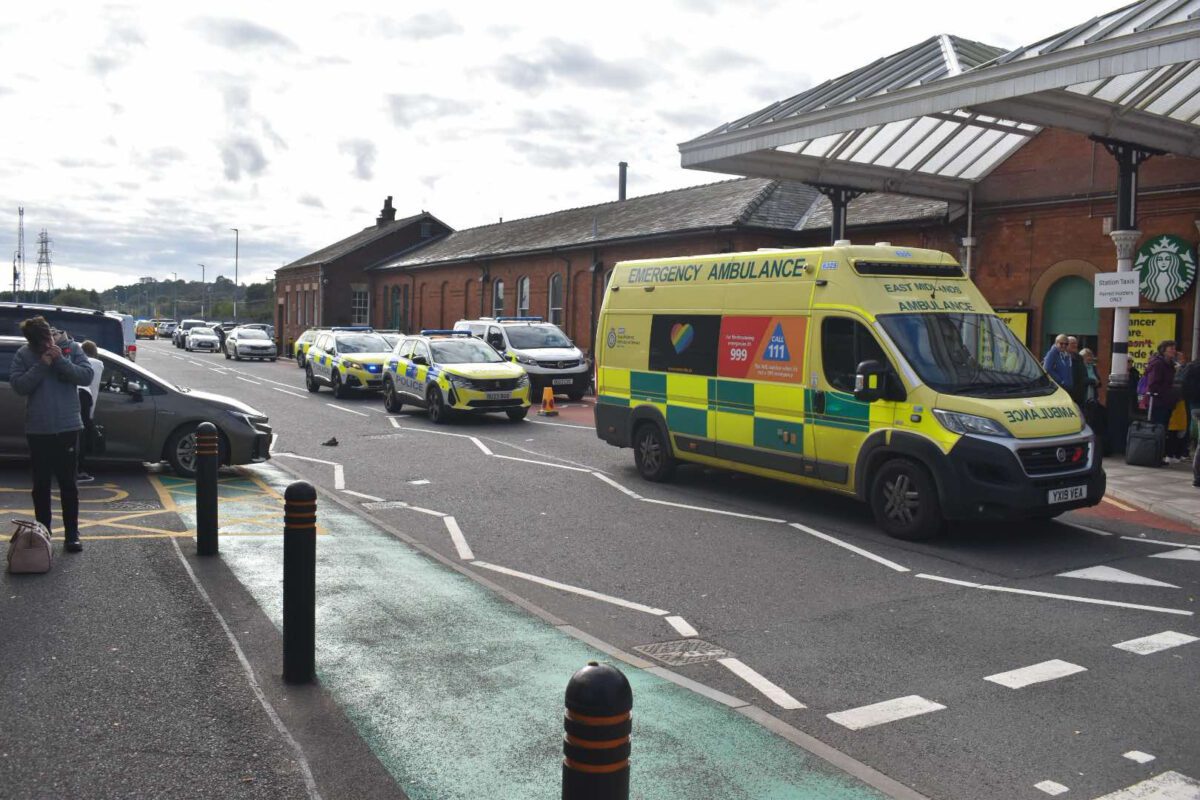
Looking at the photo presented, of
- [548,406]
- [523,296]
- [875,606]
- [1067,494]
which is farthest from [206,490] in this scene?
[523,296]

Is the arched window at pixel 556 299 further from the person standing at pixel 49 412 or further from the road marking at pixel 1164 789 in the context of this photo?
the road marking at pixel 1164 789

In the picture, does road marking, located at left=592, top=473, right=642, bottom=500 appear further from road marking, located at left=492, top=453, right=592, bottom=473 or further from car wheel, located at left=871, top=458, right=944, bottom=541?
car wheel, located at left=871, top=458, right=944, bottom=541

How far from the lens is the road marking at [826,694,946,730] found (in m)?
4.79

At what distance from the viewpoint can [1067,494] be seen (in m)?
8.60

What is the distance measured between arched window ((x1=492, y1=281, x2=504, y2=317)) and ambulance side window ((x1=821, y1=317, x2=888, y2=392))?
3178 cm

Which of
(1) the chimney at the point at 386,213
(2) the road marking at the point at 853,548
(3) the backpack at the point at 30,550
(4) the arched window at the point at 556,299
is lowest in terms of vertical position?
(2) the road marking at the point at 853,548

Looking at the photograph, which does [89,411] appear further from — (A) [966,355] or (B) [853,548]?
(A) [966,355]

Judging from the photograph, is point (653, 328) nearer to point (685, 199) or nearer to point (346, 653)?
point (346, 653)

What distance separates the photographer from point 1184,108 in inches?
539

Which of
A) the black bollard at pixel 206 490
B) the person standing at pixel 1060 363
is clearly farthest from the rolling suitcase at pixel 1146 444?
the black bollard at pixel 206 490

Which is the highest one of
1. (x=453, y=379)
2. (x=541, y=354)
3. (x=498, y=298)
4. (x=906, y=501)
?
(x=498, y=298)

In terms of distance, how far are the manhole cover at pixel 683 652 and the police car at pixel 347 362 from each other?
18366 mm

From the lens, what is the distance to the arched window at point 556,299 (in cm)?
3603

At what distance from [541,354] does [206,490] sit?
603 inches
